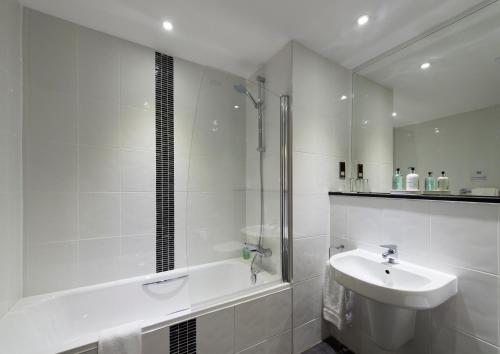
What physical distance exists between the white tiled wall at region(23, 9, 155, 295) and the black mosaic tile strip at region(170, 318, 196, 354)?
760 mm

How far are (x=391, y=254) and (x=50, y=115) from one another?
2500mm

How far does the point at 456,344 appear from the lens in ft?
3.71

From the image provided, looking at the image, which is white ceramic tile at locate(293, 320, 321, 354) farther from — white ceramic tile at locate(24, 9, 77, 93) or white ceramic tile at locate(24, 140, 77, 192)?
white ceramic tile at locate(24, 9, 77, 93)

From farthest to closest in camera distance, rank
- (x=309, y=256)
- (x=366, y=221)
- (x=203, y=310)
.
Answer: (x=309, y=256), (x=366, y=221), (x=203, y=310)

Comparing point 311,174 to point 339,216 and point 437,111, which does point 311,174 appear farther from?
point 437,111

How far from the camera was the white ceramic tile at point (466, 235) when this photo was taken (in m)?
1.02

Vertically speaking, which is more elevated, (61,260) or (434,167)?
(434,167)

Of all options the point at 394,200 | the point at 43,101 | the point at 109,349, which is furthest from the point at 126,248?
the point at 394,200

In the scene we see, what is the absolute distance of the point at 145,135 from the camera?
1.74 m

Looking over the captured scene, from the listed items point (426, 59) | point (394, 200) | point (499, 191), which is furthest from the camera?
point (426, 59)

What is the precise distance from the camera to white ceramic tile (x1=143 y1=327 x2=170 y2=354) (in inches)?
42.3

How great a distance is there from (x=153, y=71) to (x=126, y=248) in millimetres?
1498

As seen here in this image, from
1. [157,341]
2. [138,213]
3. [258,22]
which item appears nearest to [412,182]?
[258,22]

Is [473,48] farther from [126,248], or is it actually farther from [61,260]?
[61,260]
